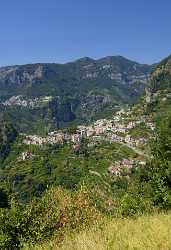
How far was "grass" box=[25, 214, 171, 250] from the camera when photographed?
7.48 metres

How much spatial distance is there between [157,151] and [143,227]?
28.4 m

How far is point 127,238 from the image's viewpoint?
321 inches

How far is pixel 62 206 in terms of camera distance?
61.6 feet

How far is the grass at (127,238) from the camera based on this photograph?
24.5 feet

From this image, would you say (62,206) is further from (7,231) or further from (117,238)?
(117,238)

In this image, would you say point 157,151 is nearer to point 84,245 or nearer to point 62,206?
point 62,206

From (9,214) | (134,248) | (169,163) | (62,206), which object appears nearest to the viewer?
(134,248)

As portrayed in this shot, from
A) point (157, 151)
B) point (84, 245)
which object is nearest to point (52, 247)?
point (84, 245)

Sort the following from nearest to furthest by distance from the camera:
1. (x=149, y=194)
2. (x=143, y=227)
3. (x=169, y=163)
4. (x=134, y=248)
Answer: (x=134, y=248)
(x=143, y=227)
(x=169, y=163)
(x=149, y=194)

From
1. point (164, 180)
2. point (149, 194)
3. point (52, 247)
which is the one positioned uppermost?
point (52, 247)

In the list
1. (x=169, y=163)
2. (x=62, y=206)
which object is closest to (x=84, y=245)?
(x=62, y=206)

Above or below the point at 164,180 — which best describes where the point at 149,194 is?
below

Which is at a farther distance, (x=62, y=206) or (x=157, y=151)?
(x=157, y=151)

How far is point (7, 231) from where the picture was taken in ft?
87.0
